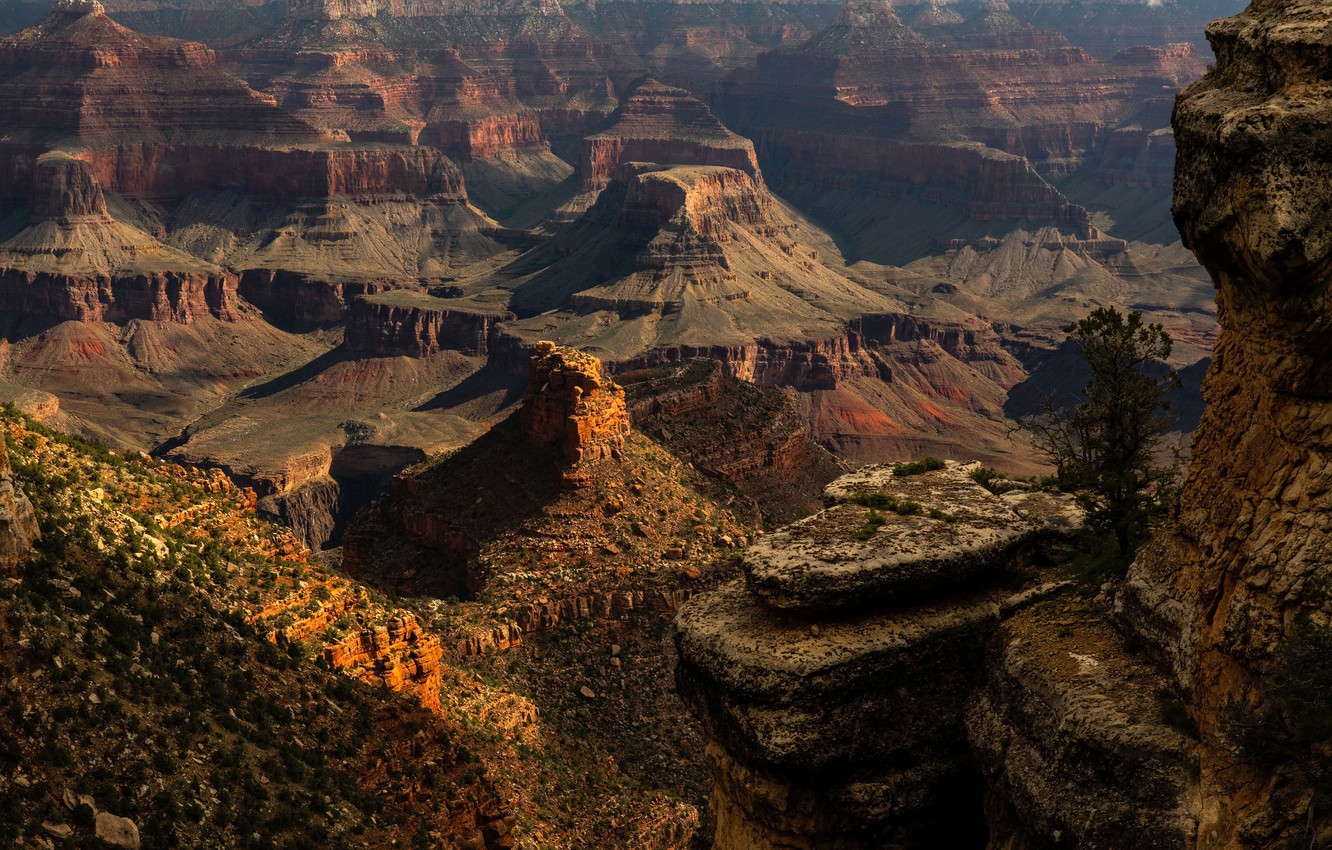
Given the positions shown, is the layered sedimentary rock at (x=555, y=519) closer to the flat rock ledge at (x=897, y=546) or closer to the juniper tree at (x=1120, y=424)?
the flat rock ledge at (x=897, y=546)

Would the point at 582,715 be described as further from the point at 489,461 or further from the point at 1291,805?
the point at 1291,805

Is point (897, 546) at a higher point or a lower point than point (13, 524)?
higher

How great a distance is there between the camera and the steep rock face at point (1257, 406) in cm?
2525

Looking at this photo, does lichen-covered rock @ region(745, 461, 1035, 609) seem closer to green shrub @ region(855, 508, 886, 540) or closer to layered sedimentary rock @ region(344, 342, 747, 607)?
green shrub @ region(855, 508, 886, 540)

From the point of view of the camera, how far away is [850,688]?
31703 mm

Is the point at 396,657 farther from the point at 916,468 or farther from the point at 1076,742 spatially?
the point at 1076,742

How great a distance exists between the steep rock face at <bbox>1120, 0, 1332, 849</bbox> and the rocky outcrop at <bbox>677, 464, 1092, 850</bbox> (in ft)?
17.6

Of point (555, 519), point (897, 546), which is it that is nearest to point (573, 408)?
point (555, 519)


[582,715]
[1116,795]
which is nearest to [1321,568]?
[1116,795]

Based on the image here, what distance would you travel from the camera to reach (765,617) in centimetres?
3325

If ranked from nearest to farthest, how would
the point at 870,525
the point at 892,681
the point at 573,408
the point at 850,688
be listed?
the point at 850,688
the point at 892,681
the point at 870,525
the point at 573,408

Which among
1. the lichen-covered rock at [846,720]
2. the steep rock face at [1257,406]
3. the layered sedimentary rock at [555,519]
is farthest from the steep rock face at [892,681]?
the layered sedimentary rock at [555,519]

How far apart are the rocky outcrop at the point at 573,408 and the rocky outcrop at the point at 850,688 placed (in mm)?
43057

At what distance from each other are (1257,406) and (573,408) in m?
51.8
